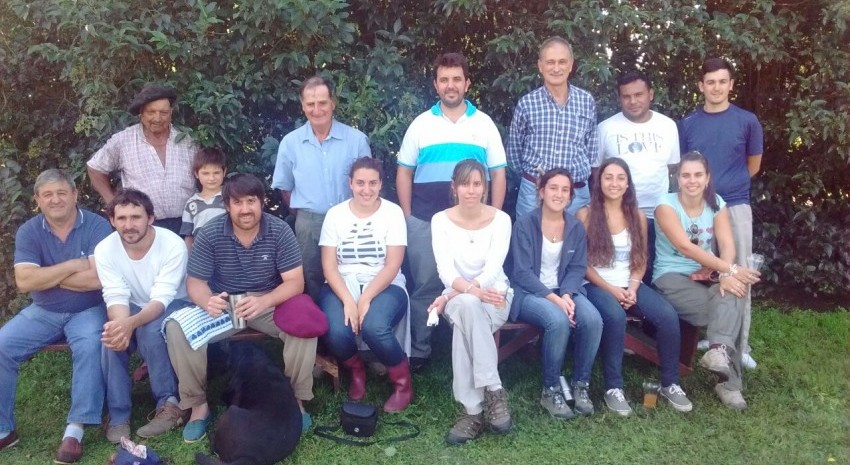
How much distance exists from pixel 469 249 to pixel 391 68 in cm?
148

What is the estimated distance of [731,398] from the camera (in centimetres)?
412

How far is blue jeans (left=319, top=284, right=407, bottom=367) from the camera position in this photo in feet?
13.3

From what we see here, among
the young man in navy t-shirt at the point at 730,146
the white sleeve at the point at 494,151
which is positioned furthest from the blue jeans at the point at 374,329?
the young man in navy t-shirt at the point at 730,146

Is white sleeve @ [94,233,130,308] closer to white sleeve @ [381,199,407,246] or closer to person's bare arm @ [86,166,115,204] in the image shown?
person's bare arm @ [86,166,115,204]

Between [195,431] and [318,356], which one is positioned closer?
[195,431]

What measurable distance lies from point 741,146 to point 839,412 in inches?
67.3

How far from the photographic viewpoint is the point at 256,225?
408cm

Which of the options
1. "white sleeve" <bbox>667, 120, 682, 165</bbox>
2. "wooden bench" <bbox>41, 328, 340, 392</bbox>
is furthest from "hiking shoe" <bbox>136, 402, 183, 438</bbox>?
"white sleeve" <bbox>667, 120, 682, 165</bbox>

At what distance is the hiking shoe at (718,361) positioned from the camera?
4043mm

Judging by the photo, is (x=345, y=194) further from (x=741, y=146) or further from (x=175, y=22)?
(x=741, y=146)

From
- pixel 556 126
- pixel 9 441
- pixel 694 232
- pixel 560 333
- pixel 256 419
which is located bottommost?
pixel 9 441

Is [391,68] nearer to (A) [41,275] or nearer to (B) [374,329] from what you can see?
(B) [374,329]

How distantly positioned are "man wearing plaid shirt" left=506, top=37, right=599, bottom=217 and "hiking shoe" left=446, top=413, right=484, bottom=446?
1446 mm

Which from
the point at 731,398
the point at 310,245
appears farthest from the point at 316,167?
the point at 731,398
